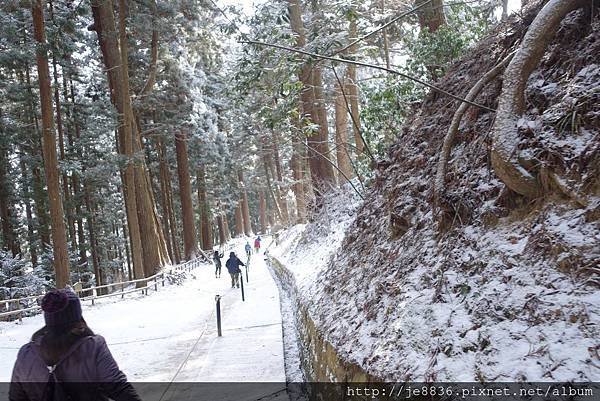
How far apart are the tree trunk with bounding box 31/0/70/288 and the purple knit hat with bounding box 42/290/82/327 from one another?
13.6 m

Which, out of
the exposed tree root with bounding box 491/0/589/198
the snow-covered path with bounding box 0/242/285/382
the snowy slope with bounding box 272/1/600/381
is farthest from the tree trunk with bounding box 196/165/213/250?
the exposed tree root with bounding box 491/0/589/198

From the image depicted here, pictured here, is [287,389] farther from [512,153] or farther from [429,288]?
[512,153]

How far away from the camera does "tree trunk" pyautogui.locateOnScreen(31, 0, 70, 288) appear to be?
14273mm

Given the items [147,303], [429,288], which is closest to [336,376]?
[429,288]

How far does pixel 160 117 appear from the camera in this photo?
27016 millimetres

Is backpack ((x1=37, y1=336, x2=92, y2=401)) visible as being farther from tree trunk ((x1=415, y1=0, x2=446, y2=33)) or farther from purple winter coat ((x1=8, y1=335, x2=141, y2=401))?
tree trunk ((x1=415, y1=0, x2=446, y2=33))

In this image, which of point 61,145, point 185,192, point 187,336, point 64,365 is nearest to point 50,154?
point 187,336

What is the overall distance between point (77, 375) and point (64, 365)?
102 millimetres

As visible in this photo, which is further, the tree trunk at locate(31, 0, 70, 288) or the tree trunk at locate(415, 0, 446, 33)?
the tree trunk at locate(31, 0, 70, 288)

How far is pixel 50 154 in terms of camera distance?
15.0 m

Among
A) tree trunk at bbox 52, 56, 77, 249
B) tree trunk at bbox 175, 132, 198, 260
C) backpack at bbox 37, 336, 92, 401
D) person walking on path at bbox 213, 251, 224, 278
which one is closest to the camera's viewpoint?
backpack at bbox 37, 336, 92, 401

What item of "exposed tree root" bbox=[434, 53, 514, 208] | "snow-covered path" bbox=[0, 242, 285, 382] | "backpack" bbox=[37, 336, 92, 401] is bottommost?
"snow-covered path" bbox=[0, 242, 285, 382]

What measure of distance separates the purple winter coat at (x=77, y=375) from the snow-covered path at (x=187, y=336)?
4.59m

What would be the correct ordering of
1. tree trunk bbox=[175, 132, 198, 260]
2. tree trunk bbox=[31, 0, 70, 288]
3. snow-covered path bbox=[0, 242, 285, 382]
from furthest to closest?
tree trunk bbox=[175, 132, 198, 260] < tree trunk bbox=[31, 0, 70, 288] < snow-covered path bbox=[0, 242, 285, 382]
